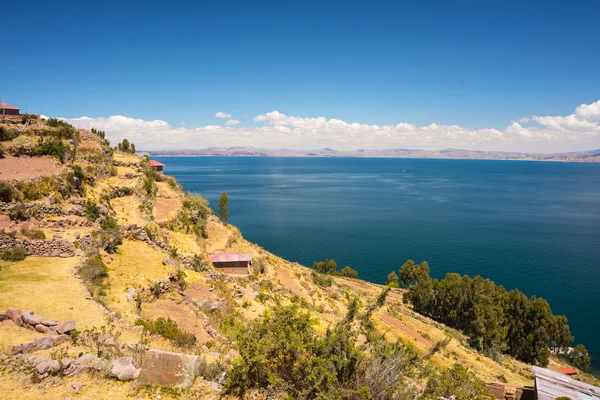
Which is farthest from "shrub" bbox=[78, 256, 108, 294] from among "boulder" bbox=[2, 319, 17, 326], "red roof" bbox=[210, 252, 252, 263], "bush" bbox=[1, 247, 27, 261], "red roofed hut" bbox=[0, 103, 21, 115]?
"red roofed hut" bbox=[0, 103, 21, 115]

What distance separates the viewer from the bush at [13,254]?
733 inches

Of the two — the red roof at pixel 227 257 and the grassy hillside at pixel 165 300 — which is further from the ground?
the grassy hillside at pixel 165 300

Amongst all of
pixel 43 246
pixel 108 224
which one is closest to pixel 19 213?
pixel 43 246

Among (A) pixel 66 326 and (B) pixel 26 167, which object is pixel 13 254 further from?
(B) pixel 26 167

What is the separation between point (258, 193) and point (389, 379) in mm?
161587

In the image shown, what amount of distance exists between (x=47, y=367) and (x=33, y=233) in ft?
47.3

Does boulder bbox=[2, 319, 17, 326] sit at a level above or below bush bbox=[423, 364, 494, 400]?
above

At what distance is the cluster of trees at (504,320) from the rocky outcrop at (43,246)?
161ft

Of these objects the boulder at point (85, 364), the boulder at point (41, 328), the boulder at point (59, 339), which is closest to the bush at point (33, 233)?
the boulder at point (41, 328)

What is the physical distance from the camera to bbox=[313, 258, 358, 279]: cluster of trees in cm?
6962

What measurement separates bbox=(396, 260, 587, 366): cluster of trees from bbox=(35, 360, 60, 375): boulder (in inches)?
1914

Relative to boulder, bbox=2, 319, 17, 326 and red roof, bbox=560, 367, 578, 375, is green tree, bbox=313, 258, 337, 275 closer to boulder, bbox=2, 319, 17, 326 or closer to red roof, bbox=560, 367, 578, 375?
red roof, bbox=560, 367, 578, 375

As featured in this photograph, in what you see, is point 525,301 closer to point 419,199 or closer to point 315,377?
point 315,377

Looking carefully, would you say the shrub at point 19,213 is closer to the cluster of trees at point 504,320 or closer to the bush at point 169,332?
the bush at point 169,332
